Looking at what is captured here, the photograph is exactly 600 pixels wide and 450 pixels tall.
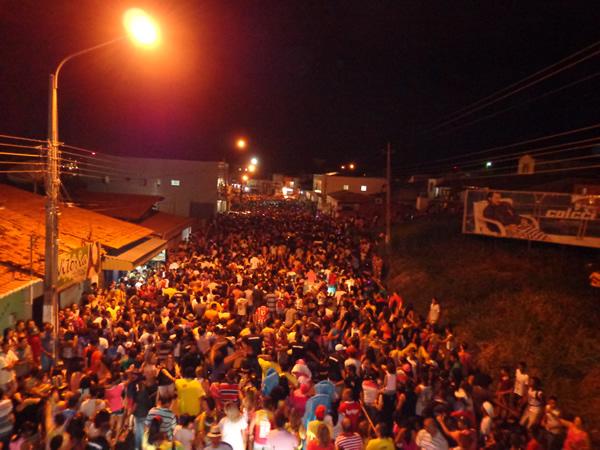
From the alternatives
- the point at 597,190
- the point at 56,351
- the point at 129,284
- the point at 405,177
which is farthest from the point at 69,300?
the point at 405,177

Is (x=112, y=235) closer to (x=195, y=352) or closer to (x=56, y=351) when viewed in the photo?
(x=56, y=351)

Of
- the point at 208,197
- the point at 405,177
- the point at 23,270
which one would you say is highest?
the point at 405,177

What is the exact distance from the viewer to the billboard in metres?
13.1

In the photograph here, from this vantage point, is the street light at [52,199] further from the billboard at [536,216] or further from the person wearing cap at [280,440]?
the billboard at [536,216]

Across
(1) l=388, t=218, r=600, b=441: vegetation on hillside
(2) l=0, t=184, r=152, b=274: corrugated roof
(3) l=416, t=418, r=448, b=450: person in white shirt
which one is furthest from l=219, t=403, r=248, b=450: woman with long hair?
(2) l=0, t=184, r=152, b=274: corrugated roof

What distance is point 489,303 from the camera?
487 inches

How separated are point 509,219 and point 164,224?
14523 mm

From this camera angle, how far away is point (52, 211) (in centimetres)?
806

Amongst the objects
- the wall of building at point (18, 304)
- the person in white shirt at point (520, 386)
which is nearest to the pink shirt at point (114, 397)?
the wall of building at point (18, 304)

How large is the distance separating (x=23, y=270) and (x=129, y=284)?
346 cm

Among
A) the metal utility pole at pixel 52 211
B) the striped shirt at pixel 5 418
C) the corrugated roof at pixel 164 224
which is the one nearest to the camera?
the striped shirt at pixel 5 418

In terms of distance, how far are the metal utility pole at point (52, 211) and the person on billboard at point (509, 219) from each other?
13.1 metres

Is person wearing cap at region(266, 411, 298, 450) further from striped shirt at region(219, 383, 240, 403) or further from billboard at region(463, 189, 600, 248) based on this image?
billboard at region(463, 189, 600, 248)

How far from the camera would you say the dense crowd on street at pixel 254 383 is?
4.79 metres
